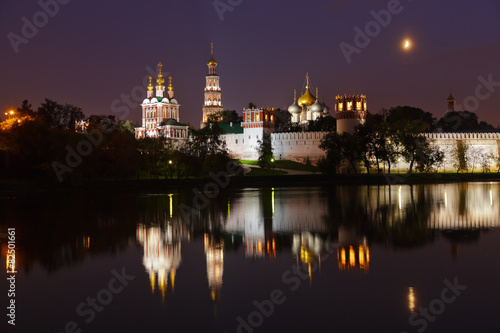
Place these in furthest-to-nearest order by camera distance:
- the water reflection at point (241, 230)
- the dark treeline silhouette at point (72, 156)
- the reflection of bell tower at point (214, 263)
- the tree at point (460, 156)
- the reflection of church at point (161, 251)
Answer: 1. the tree at point (460, 156)
2. the dark treeline silhouette at point (72, 156)
3. the water reflection at point (241, 230)
4. the reflection of church at point (161, 251)
5. the reflection of bell tower at point (214, 263)

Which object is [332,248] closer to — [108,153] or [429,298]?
[429,298]

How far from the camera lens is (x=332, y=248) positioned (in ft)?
40.1

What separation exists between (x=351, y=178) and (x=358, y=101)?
2420 centimetres

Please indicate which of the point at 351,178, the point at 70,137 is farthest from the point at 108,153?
the point at 351,178

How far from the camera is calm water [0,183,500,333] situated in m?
7.43

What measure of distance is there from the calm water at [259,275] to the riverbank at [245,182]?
20.9 metres

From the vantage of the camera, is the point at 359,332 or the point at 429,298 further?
the point at 429,298

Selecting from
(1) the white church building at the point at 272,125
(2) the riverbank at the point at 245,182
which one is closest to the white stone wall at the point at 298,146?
(1) the white church building at the point at 272,125

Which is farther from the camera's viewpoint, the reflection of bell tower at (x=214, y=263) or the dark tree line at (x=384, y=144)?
the dark tree line at (x=384, y=144)

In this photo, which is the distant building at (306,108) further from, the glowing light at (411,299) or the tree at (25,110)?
the glowing light at (411,299)

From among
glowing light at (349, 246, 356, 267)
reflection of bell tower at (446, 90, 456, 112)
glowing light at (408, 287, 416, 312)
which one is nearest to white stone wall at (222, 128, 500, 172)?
reflection of bell tower at (446, 90, 456, 112)

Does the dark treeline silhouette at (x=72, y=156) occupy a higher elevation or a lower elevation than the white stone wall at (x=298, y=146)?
lower

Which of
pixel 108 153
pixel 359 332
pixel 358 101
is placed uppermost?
pixel 358 101

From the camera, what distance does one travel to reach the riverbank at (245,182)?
37625 mm
